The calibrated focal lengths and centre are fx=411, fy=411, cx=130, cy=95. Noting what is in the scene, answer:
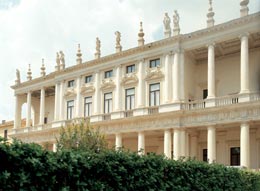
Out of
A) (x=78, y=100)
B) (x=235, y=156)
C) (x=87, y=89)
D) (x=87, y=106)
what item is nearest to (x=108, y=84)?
(x=87, y=89)

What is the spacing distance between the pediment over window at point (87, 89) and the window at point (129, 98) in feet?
13.9

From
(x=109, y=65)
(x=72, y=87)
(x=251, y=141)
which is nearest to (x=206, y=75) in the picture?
(x=251, y=141)

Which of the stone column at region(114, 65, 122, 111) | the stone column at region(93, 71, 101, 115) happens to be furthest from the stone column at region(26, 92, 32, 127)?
the stone column at region(114, 65, 122, 111)

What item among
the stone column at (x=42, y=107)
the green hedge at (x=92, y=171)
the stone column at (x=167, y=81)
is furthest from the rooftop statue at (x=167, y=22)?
the green hedge at (x=92, y=171)

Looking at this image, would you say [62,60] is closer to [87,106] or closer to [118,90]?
[87,106]

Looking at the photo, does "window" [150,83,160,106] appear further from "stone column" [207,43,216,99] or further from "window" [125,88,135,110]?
"stone column" [207,43,216,99]

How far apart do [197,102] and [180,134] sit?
2759mm

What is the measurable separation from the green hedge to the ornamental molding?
88.2ft

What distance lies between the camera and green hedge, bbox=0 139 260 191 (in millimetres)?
6130

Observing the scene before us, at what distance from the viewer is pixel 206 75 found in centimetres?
3312

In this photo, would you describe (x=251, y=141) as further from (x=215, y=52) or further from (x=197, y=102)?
(x=215, y=52)

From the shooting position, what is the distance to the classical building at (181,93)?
28.2m

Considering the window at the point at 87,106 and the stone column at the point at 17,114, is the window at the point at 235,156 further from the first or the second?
the stone column at the point at 17,114

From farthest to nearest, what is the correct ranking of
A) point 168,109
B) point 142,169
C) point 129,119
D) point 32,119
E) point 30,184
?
1. point 32,119
2. point 129,119
3. point 168,109
4. point 142,169
5. point 30,184
